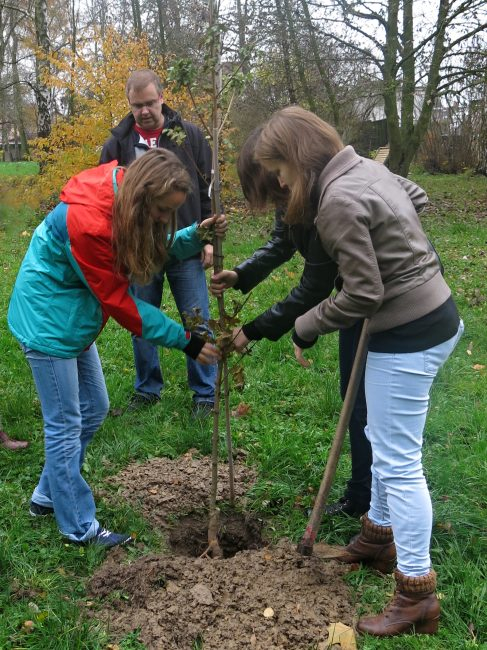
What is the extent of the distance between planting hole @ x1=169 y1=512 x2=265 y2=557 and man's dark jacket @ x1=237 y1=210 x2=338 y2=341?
42.1 inches

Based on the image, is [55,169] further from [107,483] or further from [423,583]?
[423,583]

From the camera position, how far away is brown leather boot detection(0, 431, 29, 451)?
152 inches

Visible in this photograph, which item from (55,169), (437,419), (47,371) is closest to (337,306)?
(47,371)

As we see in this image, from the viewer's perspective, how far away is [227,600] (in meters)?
2.57

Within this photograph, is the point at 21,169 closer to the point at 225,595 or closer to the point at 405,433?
the point at 225,595

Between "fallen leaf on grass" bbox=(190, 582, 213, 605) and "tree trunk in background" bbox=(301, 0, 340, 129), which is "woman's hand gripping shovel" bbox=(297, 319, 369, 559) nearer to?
"fallen leaf on grass" bbox=(190, 582, 213, 605)

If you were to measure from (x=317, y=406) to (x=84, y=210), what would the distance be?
7.71 feet

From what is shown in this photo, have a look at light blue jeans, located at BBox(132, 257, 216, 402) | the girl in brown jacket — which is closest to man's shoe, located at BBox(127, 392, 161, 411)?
light blue jeans, located at BBox(132, 257, 216, 402)

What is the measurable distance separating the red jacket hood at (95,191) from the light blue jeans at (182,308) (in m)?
1.38

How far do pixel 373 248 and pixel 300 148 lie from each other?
0.44 metres

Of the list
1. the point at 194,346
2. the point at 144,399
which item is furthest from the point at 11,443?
the point at 194,346

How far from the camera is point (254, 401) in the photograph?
4.46m

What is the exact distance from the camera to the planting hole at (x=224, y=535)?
3.11 metres

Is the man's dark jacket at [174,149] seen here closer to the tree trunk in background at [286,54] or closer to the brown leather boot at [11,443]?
the brown leather boot at [11,443]
